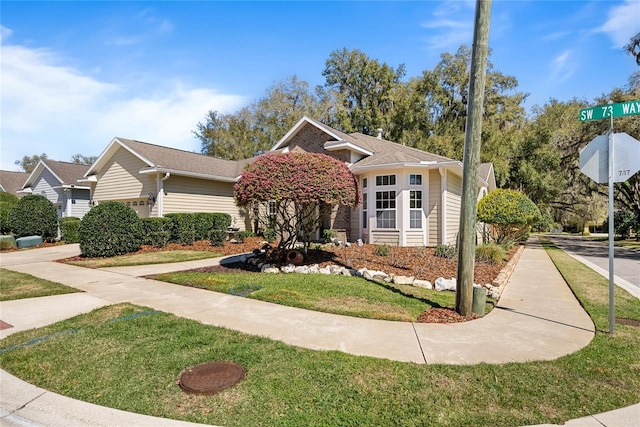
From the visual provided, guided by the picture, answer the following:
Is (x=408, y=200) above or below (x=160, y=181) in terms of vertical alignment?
below

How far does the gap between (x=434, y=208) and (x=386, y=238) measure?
7.44 feet

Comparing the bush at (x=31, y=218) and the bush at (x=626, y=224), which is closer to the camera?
the bush at (x=31, y=218)

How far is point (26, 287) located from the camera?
757 cm

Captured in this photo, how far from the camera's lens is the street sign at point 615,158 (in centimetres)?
467

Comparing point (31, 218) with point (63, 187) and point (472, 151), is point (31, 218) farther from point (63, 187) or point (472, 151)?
point (472, 151)

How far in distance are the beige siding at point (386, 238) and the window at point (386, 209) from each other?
281 millimetres

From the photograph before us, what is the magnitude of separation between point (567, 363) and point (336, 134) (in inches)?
520

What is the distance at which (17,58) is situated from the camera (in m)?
8.67

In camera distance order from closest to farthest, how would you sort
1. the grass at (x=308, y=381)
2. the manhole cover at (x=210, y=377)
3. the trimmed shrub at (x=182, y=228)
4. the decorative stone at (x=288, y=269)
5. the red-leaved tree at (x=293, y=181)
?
the grass at (x=308, y=381) < the manhole cover at (x=210, y=377) < the red-leaved tree at (x=293, y=181) < the decorative stone at (x=288, y=269) < the trimmed shrub at (x=182, y=228)


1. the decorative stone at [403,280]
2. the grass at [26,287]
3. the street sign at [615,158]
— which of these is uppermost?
the street sign at [615,158]

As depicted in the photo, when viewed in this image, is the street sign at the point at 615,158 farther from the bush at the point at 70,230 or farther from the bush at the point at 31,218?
the bush at the point at 31,218

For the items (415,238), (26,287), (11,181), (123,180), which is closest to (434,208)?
(415,238)

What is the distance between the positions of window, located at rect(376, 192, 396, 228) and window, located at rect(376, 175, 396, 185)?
377mm

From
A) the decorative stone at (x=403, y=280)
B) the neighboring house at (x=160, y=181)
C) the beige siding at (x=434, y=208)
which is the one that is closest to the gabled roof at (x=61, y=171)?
the neighboring house at (x=160, y=181)
